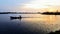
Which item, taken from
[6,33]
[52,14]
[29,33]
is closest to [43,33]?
[29,33]

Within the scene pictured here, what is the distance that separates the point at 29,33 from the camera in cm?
1761

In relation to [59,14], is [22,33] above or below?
above

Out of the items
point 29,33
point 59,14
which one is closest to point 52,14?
point 59,14

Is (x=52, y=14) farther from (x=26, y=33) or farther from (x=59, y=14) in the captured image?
(x=26, y=33)

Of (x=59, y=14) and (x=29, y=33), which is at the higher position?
(x=29, y=33)

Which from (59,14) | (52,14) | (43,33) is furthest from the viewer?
(52,14)

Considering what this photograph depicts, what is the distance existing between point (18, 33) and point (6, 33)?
1.41 meters

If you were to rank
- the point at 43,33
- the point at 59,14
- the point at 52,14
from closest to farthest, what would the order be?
the point at 43,33, the point at 59,14, the point at 52,14

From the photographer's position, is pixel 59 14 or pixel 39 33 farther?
pixel 59 14

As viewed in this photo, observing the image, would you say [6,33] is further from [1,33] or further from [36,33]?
[36,33]

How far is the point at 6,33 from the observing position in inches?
693

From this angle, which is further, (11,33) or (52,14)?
(52,14)

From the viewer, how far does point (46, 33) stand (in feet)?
55.8

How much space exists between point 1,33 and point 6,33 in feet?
1.94
